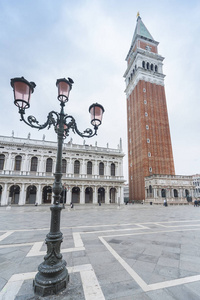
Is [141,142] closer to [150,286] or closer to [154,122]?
[154,122]

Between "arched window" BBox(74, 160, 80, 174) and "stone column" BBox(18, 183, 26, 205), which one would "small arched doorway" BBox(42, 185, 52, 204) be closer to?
"stone column" BBox(18, 183, 26, 205)

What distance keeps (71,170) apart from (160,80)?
3878cm

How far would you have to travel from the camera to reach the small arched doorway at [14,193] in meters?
27.2

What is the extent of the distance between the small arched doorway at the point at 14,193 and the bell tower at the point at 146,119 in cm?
2743

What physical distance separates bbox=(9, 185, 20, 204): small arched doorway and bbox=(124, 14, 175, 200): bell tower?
90.0 feet

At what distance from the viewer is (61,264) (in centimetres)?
260

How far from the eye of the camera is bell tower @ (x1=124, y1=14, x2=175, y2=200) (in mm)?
37031

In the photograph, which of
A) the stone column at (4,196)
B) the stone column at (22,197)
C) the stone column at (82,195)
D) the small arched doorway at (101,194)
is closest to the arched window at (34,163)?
the stone column at (22,197)

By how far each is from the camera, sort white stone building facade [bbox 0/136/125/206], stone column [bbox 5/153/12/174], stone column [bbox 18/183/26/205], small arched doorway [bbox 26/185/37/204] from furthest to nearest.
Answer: small arched doorway [bbox 26/185/37/204] → white stone building facade [bbox 0/136/125/206] → stone column [bbox 5/153/12/174] → stone column [bbox 18/183/26/205]

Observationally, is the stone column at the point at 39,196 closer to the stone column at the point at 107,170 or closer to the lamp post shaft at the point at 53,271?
the stone column at the point at 107,170

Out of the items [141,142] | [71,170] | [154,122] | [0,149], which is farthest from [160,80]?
[0,149]

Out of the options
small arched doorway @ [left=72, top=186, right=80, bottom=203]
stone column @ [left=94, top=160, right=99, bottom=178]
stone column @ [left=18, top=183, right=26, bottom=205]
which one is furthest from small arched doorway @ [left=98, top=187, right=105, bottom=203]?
stone column @ [left=18, top=183, right=26, bottom=205]

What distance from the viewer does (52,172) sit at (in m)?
28.6

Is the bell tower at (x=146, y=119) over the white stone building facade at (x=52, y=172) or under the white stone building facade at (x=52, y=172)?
over
